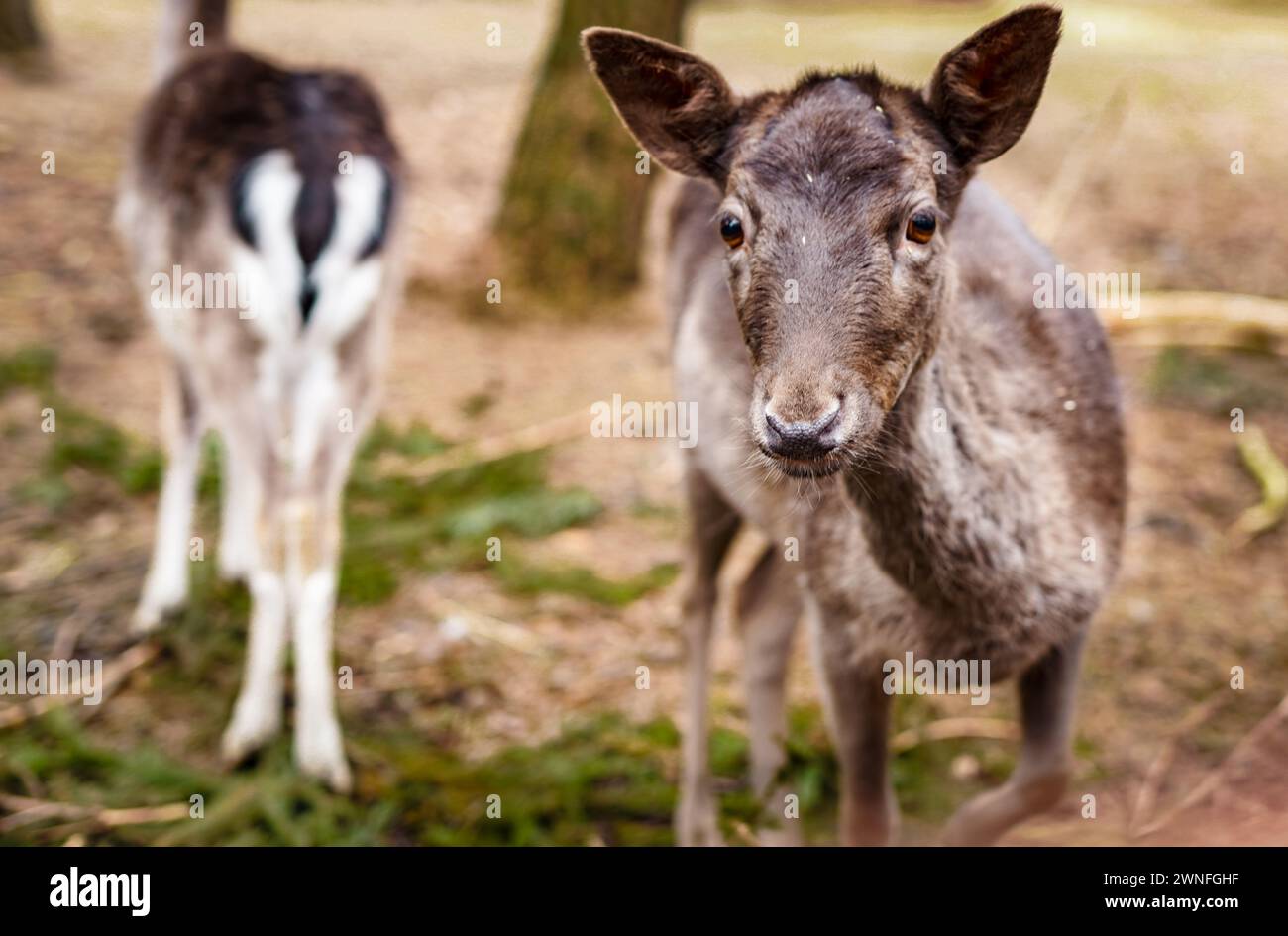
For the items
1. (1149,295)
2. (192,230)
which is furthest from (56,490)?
(1149,295)

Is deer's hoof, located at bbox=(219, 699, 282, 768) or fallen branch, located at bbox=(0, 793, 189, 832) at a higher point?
deer's hoof, located at bbox=(219, 699, 282, 768)

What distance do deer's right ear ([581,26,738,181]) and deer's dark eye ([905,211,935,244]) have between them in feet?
1.74

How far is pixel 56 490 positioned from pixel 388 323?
2151 millimetres

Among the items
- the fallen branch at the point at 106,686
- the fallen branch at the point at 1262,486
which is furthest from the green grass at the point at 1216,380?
the fallen branch at the point at 106,686

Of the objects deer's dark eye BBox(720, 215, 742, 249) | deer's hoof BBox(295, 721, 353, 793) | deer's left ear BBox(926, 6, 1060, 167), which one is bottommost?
deer's hoof BBox(295, 721, 353, 793)

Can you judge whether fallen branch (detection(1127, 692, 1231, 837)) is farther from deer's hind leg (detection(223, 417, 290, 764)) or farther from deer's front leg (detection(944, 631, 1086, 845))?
deer's hind leg (detection(223, 417, 290, 764))

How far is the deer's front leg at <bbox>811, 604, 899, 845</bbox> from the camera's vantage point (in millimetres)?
3535

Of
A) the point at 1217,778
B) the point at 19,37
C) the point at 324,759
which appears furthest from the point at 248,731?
the point at 19,37

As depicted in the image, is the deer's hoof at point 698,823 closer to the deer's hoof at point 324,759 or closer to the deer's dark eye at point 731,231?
the deer's hoof at point 324,759

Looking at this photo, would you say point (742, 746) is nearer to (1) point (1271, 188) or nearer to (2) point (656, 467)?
(2) point (656, 467)

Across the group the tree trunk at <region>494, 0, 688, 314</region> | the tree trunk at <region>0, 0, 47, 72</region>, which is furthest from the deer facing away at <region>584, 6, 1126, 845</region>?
the tree trunk at <region>0, 0, 47, 72</region>

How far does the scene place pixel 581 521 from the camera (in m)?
6.23

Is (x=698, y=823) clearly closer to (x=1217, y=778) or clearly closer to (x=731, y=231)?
(x=1217, y=778)

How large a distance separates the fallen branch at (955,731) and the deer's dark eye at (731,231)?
2.49m
